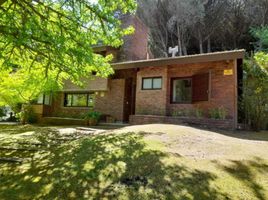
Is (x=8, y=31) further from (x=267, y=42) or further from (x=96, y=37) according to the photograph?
(x=267, y=42)

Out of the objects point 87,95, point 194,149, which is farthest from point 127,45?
point 194,149

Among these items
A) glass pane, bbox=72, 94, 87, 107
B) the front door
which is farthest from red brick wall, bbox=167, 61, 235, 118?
glass pane, bbox=72, 94, 87, 107

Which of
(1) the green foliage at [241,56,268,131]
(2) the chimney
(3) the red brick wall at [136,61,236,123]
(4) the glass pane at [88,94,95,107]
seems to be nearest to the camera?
(1) the green foliage at [241,56,268,131]

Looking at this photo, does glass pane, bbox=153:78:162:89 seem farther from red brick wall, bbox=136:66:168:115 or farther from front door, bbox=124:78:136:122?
front door, bbox=124:78:136:122

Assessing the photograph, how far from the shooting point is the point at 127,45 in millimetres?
18906

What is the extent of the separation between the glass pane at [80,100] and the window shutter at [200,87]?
831 centimetres

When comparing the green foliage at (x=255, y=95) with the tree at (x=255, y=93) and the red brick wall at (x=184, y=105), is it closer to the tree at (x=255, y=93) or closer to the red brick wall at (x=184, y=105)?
the tree at (x=255, y=93)

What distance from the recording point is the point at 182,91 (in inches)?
511

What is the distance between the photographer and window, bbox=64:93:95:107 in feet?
55.8

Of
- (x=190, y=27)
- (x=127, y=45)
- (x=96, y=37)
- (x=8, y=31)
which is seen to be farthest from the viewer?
(x=190, y=27)

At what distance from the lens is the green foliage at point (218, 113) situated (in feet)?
35.8

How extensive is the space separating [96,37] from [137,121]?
20.4 ft

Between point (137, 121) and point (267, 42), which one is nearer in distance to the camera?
point (137, 121)

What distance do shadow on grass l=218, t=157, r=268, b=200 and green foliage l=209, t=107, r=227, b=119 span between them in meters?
5.89
